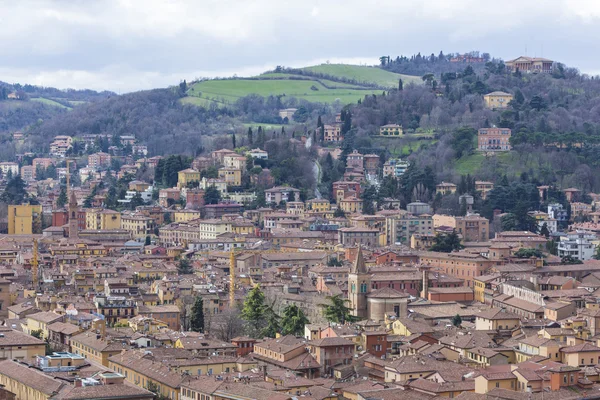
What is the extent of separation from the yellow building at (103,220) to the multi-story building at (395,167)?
1808 cm

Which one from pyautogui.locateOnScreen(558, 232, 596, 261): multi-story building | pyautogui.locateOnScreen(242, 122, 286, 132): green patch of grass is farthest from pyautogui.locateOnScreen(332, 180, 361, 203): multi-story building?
pyautogui.locateOnScreen(242, 122, 286, 132): green patch of grass

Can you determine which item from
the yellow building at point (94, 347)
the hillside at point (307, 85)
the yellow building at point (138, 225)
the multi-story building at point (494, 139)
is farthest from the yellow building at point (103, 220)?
the hillside at point (307, 85)

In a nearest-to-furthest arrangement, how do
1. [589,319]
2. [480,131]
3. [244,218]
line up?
1. [589,319]
2. [244,218]
3. [480,131]

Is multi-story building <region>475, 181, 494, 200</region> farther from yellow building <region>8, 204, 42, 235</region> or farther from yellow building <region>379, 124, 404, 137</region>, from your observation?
yellow building <region>8, 204, 42, 235</region>

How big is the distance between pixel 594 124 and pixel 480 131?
10.0 m

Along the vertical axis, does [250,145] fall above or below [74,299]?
above

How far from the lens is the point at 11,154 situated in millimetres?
119125

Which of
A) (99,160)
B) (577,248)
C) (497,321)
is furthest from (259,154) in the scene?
(497,321)

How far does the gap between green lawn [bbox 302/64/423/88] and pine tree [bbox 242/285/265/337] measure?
9634cm

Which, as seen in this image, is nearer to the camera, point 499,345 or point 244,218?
point 499,345

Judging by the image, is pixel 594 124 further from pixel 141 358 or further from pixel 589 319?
pixel 141 358

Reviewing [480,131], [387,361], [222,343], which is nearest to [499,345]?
[387,361]

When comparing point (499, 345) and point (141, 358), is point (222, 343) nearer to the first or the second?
point (141, 358)

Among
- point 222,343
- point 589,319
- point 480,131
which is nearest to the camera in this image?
point 222,343
